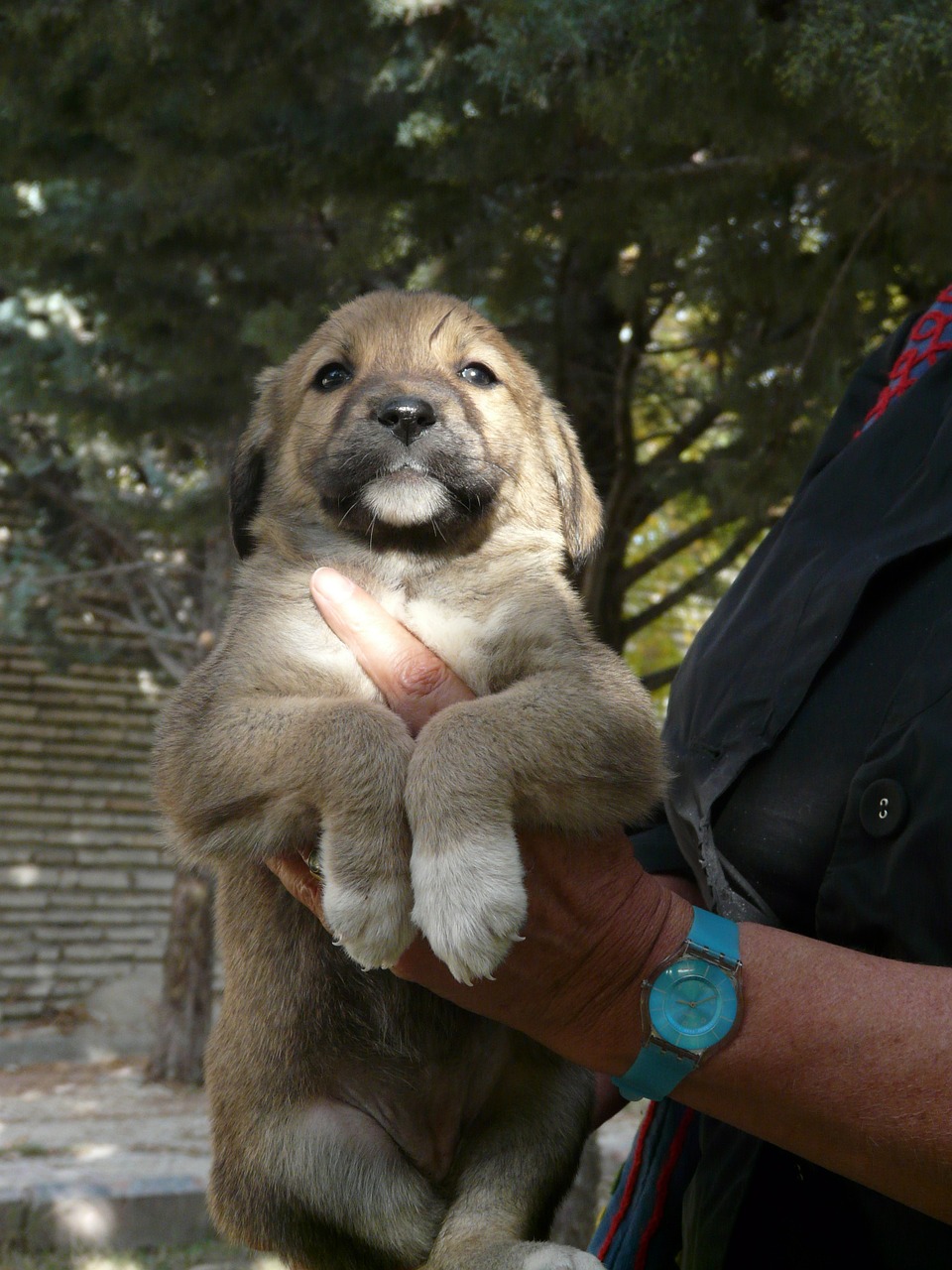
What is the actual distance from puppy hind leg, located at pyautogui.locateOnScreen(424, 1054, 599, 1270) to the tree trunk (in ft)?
Result: 33.9

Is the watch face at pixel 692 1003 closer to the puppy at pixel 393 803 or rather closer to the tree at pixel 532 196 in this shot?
the puppy at pixel 393 803

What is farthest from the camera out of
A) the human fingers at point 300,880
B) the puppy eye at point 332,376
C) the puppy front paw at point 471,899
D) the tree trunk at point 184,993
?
the tree trunk at point 184,993

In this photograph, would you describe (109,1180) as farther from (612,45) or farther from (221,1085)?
(612,45)

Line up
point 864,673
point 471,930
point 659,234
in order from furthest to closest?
point 659,234
point 864,673
point 471,930

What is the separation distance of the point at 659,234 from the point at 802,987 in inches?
139

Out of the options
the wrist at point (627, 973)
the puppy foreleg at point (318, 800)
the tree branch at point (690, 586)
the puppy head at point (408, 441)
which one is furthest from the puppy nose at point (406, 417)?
the tree branch at point (690, 586)

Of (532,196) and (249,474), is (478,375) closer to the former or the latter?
(249,474)

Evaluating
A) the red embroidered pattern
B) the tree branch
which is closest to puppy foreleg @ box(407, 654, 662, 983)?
the red embroidered pattern

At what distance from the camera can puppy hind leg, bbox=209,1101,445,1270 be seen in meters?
2.48

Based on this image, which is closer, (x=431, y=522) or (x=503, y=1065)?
(x=503, y=1065)

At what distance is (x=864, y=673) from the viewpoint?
241 centimetres

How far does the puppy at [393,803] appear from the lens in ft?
7.38

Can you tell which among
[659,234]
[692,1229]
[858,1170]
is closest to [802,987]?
[858,1170]

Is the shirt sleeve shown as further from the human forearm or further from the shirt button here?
the human forearm
